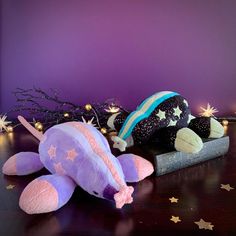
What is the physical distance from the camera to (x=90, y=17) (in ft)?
3.19

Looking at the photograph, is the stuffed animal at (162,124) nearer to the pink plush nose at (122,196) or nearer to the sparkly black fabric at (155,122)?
the sparkly black fabric at (155,122)

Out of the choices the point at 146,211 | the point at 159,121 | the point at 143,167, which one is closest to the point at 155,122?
the point at 159,121

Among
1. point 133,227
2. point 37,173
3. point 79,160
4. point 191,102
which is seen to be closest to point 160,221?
point 133,227

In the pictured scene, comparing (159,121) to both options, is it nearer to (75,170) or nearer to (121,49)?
(75,170)

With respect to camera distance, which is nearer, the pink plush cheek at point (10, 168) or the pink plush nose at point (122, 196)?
the pink plush nose at point (122, 196)

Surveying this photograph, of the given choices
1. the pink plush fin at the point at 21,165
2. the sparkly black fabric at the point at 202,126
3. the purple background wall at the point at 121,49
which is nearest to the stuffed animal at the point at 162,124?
the sparkly black fabric at the point at 202,126

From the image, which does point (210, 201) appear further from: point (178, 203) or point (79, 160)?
point (79, 160)

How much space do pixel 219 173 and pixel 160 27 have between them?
0.56 m

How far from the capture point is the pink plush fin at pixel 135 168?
0.57m

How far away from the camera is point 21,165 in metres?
0.60

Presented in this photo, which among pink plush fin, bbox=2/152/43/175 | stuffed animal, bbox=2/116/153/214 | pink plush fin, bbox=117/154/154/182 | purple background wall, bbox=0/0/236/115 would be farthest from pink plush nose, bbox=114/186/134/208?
purple background wall, bbox=0/0/236/115

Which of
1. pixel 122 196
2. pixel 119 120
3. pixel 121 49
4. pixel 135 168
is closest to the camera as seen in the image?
pixel 122 196

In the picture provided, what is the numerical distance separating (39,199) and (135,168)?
194 mm

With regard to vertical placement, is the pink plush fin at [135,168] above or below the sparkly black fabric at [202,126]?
below
